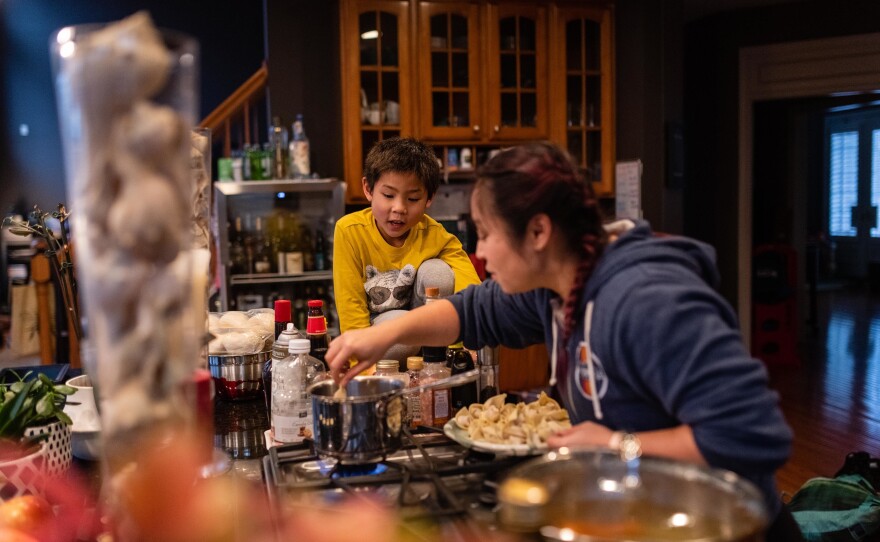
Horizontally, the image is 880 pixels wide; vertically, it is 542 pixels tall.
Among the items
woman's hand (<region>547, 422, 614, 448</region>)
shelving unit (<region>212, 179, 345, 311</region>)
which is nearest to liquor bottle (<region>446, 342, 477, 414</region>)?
woman's hand (<region>547, 422, 614, 448</region>)

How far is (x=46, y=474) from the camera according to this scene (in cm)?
123

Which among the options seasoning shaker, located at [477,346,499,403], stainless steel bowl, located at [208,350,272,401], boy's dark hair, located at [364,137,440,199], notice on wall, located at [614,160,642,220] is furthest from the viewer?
notice on wall, located at [614,160,642,220]

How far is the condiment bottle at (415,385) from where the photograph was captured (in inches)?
65.6

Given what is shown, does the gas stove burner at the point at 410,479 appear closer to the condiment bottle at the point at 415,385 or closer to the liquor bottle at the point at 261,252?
the condiment bottle at the point at 415,385

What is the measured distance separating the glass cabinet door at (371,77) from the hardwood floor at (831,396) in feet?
9.39

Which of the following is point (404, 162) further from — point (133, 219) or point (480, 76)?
point (480, 76)

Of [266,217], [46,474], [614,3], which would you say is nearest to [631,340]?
[46,474]

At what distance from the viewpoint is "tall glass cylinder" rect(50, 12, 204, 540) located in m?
0.66

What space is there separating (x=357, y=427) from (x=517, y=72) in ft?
13.3

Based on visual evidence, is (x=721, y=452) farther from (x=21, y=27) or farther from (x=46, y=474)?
(x=21, y=27)

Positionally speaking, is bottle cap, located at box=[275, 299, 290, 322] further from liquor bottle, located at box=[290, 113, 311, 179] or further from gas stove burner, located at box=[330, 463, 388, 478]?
liquor bottle, located at box=[290, 113, 311, 179]

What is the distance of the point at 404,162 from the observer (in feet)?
8.18

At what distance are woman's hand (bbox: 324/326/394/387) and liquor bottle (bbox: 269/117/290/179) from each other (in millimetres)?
3229

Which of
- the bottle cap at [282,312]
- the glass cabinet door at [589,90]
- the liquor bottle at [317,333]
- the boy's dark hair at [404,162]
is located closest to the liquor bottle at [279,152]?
the glass cabinet door at [589,90]
